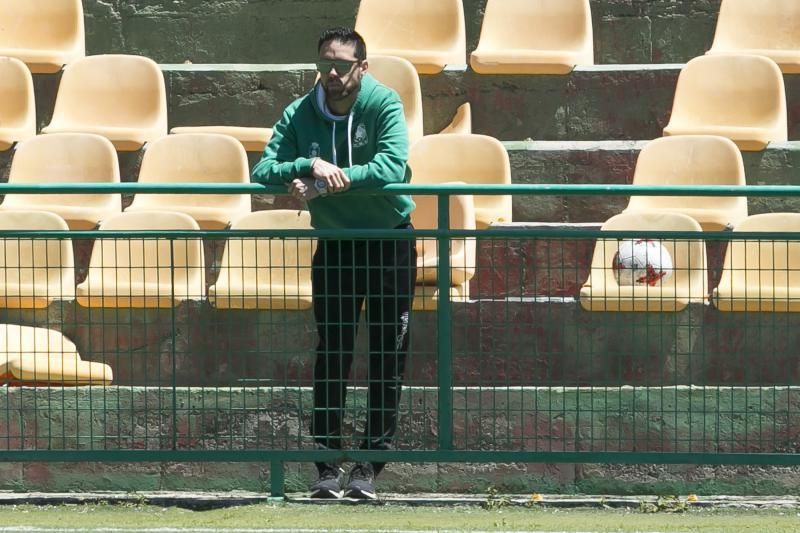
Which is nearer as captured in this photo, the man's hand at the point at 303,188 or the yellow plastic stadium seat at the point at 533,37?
the man's hand at the point at 303,188

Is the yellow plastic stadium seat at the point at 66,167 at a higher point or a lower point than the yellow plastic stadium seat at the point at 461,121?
lower

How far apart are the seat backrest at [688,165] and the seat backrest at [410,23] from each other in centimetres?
192

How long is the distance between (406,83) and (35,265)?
2435 mm

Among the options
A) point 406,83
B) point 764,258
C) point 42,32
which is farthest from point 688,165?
point 42,32

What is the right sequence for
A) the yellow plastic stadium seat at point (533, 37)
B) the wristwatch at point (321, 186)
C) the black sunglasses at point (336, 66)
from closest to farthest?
the wristwatch at point (321, 186), the black sunglasses at point (336, 66), the yellow plastic stadium seat at point (533, 37)

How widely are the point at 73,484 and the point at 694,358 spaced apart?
2.73m

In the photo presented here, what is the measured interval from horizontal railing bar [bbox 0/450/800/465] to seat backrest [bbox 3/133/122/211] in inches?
101

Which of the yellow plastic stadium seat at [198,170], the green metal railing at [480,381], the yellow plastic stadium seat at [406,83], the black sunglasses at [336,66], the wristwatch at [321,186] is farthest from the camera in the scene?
the yellow plastic stadium seat at [406,83]

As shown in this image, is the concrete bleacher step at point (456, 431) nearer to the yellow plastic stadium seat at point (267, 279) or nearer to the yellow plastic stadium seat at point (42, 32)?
the yellow plastic stadium seat at point (267, 279)

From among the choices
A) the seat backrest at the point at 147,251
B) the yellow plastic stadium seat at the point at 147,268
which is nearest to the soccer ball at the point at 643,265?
the yellow plastic stadium seat at the point at 147,268

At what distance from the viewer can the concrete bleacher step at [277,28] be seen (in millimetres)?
9656

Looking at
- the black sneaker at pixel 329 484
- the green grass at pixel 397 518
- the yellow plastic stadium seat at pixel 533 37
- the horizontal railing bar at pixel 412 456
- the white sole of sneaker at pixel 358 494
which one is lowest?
the green grass at pixel 397 518

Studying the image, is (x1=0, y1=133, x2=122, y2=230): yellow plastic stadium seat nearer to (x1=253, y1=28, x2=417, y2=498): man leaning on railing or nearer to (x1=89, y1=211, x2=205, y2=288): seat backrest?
(x1=89, y1=211, x2=205, y2=288): seat backrest

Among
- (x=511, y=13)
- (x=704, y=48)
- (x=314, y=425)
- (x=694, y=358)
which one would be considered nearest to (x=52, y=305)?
(x=314, y=425)
